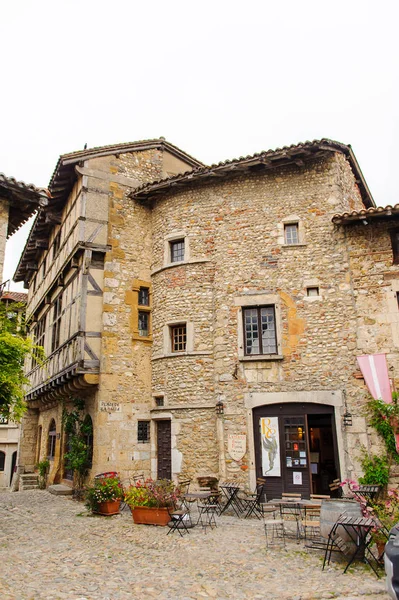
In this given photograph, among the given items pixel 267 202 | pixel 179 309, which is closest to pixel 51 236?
pixel 179 309

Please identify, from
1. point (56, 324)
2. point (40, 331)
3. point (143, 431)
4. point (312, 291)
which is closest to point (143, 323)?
point (143, 431)

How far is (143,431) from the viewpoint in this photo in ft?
43.1

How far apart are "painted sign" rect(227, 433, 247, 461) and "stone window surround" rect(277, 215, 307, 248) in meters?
5.07

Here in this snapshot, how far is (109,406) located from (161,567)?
6.46m

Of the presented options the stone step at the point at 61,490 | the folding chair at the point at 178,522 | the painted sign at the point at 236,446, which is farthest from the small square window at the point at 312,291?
the stone step at the point at 61,490

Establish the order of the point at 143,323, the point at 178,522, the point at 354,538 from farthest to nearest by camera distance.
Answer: the point at 143,323 < the point at 178,522 < the point at 354,538

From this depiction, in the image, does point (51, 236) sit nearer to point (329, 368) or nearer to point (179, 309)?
point (179, 309)

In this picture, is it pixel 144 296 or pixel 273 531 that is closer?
pixel 273 531

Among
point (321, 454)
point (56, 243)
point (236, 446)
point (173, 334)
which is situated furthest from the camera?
point (56, 243)

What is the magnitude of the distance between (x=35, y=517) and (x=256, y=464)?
17.5 ft

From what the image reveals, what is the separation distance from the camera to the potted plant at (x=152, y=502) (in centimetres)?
930

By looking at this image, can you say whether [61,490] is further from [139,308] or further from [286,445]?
[286,445]

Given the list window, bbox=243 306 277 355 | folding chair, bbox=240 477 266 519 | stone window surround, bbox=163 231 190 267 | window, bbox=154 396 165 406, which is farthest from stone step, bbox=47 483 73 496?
stone window surround, bbox=163 231 190 267

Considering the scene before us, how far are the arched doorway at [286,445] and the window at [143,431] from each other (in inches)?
133
